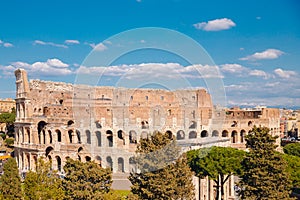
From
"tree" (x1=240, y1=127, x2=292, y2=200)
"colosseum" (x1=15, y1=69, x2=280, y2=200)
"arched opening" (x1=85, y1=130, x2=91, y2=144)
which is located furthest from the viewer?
"arched opening" (x1=85, y1=130, x2=91, y2=144)

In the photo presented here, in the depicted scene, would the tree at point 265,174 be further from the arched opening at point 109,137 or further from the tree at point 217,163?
the arched opening at point 109,137

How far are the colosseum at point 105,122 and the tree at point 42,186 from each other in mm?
19866

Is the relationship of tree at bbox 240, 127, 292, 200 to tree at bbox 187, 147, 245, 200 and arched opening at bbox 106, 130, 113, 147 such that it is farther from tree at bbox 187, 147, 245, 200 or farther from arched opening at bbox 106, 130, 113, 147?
arched opening at bbox 106, 130, 113, 147

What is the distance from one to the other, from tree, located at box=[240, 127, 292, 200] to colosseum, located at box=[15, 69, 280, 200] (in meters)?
17.7

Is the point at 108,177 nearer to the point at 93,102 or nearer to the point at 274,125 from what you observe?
the point at 93,102

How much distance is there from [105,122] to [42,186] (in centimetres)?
2743

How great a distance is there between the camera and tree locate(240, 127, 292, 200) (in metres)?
21.0

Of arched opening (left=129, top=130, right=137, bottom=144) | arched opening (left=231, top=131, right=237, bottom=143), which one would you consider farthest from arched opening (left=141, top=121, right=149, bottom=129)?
arched opening (left=231, top=131, right=237, bottom=143)

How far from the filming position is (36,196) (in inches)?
771

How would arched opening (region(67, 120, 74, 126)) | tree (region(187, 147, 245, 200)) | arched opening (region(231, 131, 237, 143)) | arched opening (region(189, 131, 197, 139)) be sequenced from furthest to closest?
arched opening (region(231, 131, 237, 143)) → arched opening (region(189, 131, 197, 139)) → arched opening (region(67, 120, 74, 126)) → tree (region(187, 147, 245, 200))

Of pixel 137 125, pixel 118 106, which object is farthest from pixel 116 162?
pixel 118 106

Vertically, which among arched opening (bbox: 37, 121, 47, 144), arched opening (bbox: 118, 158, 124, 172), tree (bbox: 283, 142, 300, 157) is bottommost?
arched opening (bbox: 118, 158, 124, 172)

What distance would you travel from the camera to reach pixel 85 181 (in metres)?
20.3

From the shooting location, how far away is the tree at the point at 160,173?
1939cm
